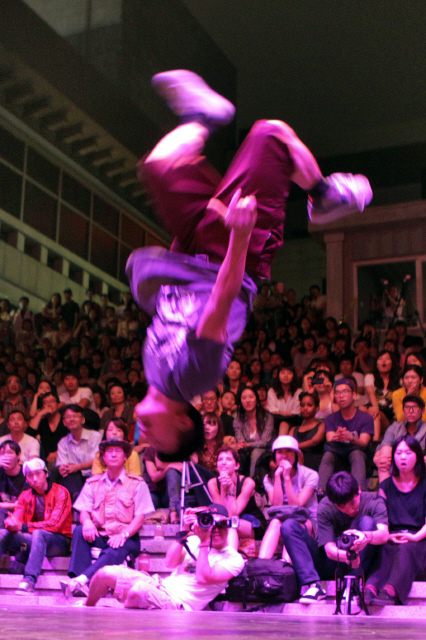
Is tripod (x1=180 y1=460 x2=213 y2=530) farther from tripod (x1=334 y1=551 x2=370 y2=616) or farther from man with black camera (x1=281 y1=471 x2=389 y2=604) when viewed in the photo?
tripod (x1=334 y1=551 x2=370 y2=616)

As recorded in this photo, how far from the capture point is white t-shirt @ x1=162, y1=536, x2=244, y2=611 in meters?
4.66

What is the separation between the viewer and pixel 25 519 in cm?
576

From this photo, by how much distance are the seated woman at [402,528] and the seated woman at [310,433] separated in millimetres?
978

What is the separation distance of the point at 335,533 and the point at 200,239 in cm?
270

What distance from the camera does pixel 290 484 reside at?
5152 millimetres

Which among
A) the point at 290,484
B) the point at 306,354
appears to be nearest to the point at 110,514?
the point at 290,484

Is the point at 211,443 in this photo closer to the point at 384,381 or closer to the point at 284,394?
the point at 284,394

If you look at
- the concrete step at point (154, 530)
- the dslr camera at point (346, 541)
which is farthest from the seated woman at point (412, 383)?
the concrete step at point (154, 530)

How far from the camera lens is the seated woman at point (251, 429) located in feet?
20.0

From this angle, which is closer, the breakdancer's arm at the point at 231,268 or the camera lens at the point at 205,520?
the breakdancer's arm at the point at 231,268

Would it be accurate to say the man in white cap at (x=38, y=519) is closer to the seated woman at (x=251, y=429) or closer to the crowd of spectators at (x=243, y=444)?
the crowd of spectators at (x=243, y=444)

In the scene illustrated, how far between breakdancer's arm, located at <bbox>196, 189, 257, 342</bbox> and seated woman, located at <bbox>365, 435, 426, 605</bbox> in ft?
9.15

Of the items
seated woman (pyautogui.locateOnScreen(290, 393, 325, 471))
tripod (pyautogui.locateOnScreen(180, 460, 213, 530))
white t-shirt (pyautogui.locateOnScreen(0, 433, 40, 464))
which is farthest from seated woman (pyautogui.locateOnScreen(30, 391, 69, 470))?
seated woman (pyautogui.locateOnScreen(290, 393, 325, 471))

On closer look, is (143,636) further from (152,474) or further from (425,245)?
(425,245)
